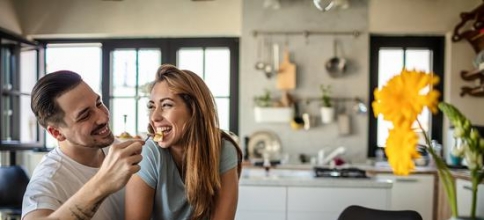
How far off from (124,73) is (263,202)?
2.62 m

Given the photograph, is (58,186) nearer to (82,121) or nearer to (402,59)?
(82,121)

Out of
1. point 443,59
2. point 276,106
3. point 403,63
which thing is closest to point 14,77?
point 276,106

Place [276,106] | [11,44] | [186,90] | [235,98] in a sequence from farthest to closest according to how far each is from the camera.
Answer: [235,98] → [276,106] → [11,44] → [186,90]

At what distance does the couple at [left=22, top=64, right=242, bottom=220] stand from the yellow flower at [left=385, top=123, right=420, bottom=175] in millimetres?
672

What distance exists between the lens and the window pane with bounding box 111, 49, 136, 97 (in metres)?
3.93

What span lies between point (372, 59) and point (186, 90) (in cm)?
309

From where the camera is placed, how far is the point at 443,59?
363 centimetres

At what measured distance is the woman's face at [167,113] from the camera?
3.53 ft

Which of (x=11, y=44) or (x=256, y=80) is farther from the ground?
(x=11, y=44)

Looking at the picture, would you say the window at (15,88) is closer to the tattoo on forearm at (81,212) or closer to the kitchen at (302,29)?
the kitchen at (302,29)

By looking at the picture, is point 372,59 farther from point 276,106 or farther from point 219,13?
point 219,13

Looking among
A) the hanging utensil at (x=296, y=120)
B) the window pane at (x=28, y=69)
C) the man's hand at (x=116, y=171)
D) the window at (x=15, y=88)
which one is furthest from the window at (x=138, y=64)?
the man's hand at (x=116, y=171)

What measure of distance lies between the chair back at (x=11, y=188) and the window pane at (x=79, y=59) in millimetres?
1634

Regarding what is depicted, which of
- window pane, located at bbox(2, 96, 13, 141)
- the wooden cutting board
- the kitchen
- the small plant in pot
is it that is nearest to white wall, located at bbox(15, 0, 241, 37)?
the kitchen
